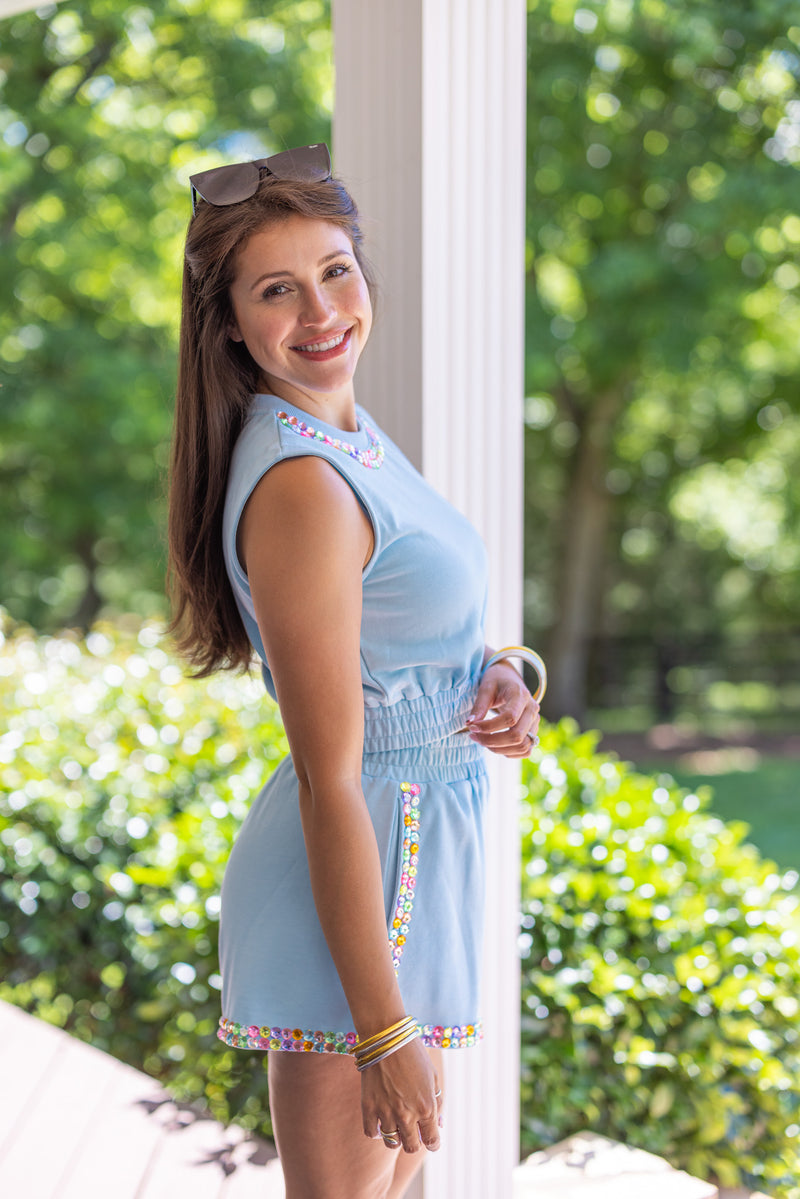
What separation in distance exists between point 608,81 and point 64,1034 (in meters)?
8.37

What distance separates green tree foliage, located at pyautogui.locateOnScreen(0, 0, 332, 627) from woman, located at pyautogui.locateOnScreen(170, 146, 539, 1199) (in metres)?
7.03

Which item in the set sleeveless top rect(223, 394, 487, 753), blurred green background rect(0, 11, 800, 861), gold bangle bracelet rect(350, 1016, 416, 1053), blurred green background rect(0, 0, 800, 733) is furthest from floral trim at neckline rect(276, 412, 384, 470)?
blurred green background rect(0, 0, 800, 733)

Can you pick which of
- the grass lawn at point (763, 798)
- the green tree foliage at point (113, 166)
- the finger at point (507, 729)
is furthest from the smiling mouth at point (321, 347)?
the grass lawn at point (763, 798)

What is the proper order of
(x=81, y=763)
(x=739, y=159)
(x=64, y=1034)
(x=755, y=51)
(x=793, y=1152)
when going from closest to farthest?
(x=793, y=1152)
(x=64, y=1034)
(x=81, y=763)
(x=755, y=51)
(x=739, y=159)

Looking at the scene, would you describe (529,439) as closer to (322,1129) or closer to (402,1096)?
(322,1129)

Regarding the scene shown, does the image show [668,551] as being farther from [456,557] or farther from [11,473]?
[456,557]

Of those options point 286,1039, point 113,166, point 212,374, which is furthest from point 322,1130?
point 113,166

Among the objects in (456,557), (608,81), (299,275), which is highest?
(608,81)

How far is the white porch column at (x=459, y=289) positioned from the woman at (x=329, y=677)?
40 cm

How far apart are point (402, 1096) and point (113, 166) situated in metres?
9.28

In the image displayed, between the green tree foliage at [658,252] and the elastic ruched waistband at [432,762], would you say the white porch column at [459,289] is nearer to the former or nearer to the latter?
the elastic ruched waistband at [432,762]

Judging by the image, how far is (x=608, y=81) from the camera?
916cm

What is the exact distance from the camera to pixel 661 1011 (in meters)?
2.68

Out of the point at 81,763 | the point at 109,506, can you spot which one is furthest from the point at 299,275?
the point at 109,506
